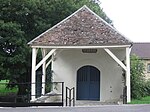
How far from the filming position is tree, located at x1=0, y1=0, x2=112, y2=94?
28.2 m

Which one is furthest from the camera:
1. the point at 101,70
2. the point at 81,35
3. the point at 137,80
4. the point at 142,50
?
the point at 142,50

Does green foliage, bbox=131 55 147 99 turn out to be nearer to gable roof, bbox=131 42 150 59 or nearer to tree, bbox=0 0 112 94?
tree, bbox=0 0 112 94

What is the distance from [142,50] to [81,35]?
3521cm

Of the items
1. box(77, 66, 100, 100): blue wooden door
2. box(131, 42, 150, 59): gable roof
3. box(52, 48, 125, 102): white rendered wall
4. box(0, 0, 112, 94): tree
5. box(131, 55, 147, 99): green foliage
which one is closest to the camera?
box(131, 55, 147, 99): green foliage

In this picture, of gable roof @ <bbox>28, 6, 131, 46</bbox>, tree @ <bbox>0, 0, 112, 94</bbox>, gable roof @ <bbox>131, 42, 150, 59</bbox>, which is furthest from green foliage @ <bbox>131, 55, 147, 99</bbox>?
gable roof @ <bbox>131, 42, 150, 59</bbox>

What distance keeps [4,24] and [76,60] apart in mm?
7315

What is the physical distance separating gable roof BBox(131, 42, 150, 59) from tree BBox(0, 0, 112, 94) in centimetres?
2331

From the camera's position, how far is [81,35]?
21.2 m

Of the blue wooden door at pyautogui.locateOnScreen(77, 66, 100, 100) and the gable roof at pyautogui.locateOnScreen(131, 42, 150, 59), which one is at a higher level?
the gable roof at pyautogui.locateOnScreen(131, 42, 150, 59)

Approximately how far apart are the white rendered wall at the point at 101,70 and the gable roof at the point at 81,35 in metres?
2.46

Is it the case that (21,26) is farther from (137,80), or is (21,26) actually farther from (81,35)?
(137,80)

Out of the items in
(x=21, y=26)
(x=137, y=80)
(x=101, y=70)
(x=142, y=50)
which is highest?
(x=21, y=26)

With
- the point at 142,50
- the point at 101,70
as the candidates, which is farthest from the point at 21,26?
the point at 142,50

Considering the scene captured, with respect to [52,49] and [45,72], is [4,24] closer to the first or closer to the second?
[45,72]
